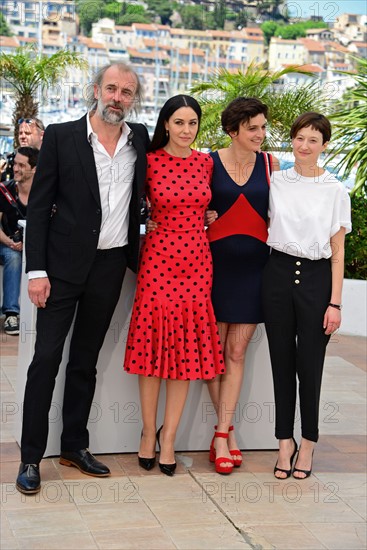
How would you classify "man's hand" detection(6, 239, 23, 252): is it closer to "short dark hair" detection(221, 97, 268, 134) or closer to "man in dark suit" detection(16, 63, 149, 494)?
"man in dark suit" detection(16, 63, 149, 494)

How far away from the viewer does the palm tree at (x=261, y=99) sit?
995 cm

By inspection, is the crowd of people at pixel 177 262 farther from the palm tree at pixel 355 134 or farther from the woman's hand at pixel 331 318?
the palm tree at pixel 355 134

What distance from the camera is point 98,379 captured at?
4555 mm

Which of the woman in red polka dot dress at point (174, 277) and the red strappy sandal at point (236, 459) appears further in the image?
the red strappy sandal at point (236, 459)

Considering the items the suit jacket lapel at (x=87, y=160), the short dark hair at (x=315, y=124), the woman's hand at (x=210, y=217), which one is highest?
the short dark hair at (x=315, y=124)

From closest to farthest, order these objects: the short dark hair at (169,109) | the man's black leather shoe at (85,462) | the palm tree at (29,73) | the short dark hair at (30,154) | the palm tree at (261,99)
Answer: the short dark hair at (169,109), the man's black leather shoe at (85,462), the short dark hair at (30,154), the palm tree at (261,99), the palm tree at (29,73)

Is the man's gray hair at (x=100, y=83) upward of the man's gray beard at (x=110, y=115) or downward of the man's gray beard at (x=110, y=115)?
upward

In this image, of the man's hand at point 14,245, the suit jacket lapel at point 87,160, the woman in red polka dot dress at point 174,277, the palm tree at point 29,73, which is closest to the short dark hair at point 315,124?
the woman in red polka dot dress at point 174,277

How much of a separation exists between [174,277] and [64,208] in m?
0.60

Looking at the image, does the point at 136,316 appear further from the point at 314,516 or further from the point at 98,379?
the point at 314,516

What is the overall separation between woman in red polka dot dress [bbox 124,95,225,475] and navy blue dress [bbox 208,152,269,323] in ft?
0.27

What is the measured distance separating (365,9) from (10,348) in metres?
114

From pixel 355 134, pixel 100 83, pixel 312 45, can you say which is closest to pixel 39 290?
pixel 100 83

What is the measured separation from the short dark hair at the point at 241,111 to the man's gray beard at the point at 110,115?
1.76ft
